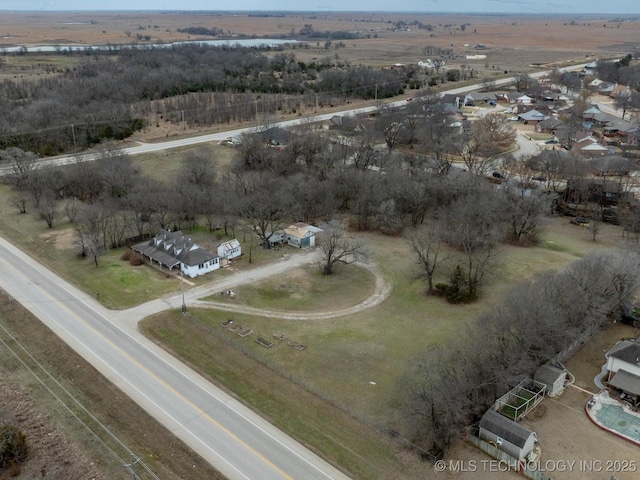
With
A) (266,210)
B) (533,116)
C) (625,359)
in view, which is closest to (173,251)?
(266,210)

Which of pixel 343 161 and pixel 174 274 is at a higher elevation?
pixel 343 161

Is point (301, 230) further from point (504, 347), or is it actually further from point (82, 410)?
point (82, 410)

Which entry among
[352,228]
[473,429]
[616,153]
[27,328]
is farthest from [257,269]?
[616,153]

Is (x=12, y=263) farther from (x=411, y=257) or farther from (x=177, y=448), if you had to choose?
(x=411, y=257)

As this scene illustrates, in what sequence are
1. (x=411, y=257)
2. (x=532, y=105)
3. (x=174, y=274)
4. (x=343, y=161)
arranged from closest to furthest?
(x=174, y=274), (x=411, y=257), (x=343, y=161), (x=532, y=105)

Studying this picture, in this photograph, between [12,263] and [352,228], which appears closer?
[12,263]

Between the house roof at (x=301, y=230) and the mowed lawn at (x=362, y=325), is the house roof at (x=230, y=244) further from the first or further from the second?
the mowed lawn at (x=362, y=325)
